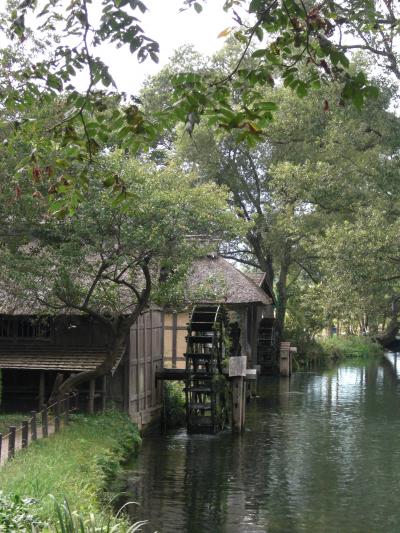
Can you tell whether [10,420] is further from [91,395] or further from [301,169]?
[301,169]

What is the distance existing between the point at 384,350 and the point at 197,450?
Answer: 4422 centimetres

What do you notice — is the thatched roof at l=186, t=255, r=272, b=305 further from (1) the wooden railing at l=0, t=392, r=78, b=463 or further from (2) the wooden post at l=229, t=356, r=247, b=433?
(1) the wooden railing at l=0, t=392, r=78, b=463

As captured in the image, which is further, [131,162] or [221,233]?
[221,233]

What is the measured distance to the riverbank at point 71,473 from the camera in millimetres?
7812

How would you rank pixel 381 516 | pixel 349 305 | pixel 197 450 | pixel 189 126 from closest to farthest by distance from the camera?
pixel 189 126
pixel 381 516
pixel 197 450
pixel 349 305

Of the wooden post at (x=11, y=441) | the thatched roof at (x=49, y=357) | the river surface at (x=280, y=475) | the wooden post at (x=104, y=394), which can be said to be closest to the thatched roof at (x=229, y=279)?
the river surface at (x=280, y=475)

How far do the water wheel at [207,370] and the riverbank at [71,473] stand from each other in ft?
8.28

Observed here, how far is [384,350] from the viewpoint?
59688mm

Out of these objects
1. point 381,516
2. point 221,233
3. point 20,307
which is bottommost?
point 381,516

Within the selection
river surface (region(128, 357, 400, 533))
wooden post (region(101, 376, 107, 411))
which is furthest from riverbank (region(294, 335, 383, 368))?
wooden post (region(101, 376, 107, 411))

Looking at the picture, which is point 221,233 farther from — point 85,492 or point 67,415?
point 85,492

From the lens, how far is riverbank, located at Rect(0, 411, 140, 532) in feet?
25.6

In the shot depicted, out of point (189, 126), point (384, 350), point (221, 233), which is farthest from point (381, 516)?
point (384, 350)

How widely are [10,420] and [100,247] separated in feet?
14.8
